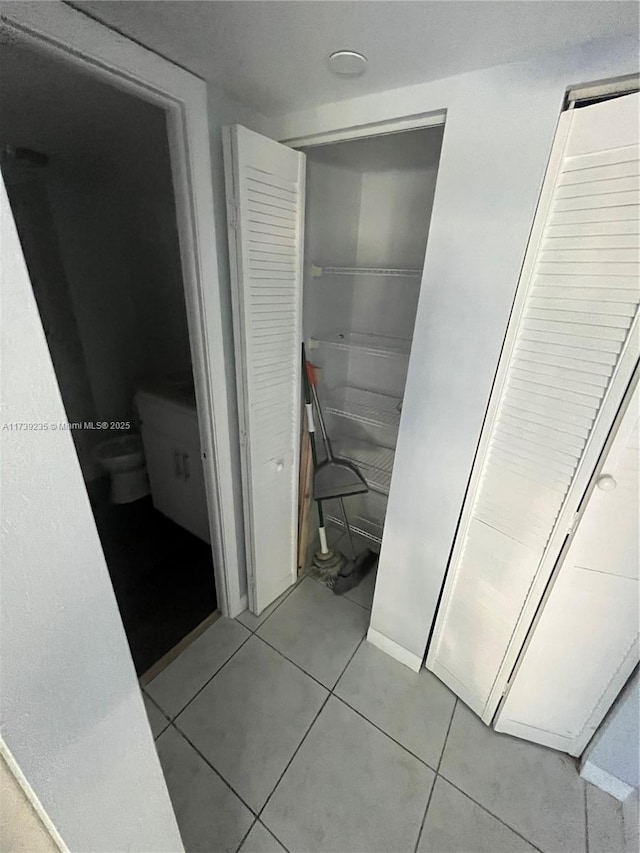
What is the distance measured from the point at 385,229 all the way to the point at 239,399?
109 cm

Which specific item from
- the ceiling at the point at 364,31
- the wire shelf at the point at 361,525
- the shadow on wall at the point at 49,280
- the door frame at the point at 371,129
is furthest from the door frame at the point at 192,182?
the shadow on wall at the point at 49,280

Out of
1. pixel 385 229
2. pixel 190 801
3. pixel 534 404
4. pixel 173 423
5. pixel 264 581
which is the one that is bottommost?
pixel 190 801

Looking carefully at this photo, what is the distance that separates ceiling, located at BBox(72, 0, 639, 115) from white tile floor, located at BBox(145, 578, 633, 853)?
201cm

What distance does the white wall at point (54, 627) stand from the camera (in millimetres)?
377

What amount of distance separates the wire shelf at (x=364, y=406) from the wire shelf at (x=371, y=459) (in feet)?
0.54

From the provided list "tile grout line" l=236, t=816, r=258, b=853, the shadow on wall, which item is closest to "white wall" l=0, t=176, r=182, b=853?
"tile grout line" l=236, t=816, r=258, b=853

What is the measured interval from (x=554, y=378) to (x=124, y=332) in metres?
2.51

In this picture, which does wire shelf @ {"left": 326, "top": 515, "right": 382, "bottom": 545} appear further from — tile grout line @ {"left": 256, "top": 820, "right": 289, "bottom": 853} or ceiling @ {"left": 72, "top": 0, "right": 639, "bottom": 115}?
ceiling @ {"left": 72, "top": 0, "right": 639, "bottom": 115}

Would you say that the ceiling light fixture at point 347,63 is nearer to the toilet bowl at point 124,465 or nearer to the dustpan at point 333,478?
the dustpan at point 333,478

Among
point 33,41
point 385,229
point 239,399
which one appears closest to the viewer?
point 33,41

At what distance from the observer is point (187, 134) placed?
1.02 metres

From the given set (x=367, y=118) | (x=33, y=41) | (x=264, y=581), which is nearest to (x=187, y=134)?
(x=33, y=41)

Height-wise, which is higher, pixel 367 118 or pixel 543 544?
pixel 367 118

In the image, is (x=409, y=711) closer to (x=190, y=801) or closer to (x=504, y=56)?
(x=190, y=801)
